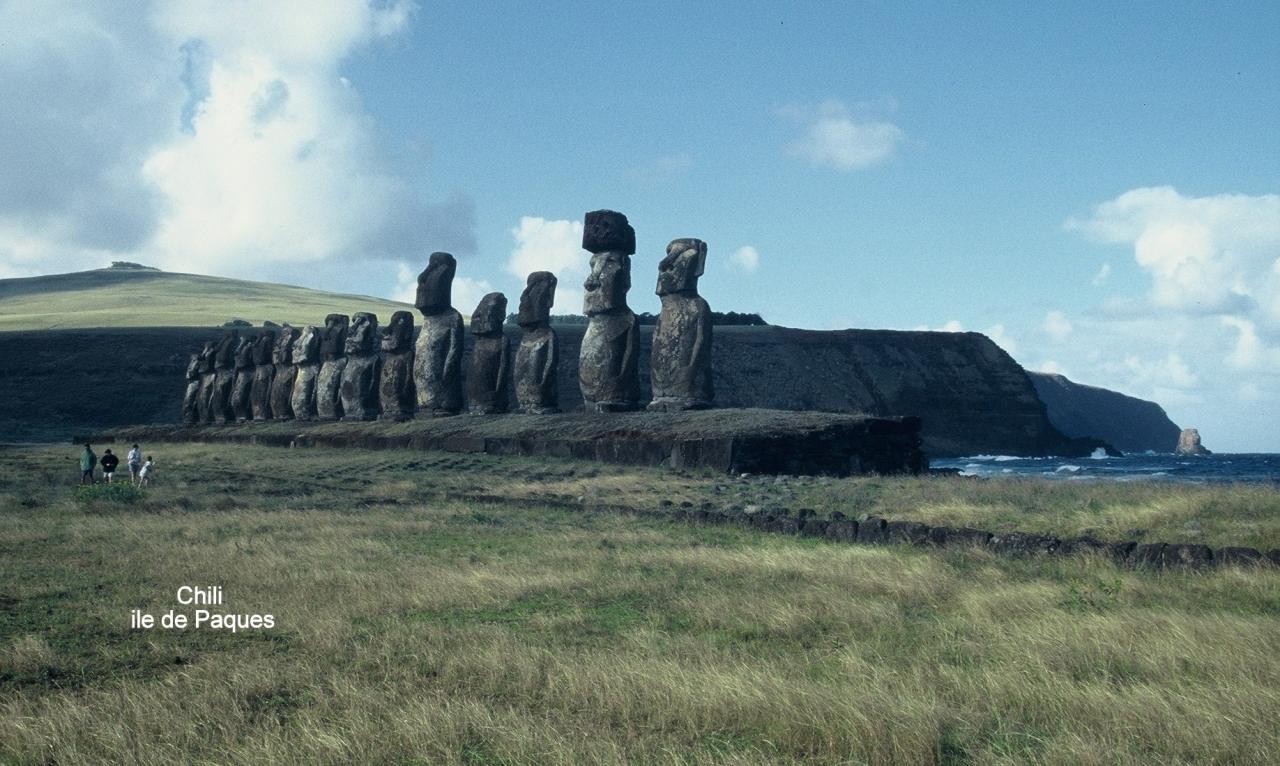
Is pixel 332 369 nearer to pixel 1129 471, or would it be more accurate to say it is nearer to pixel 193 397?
pixel 193 397

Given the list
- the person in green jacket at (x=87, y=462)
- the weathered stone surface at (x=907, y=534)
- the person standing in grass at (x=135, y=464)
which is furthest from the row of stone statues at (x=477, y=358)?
the weathered stone surface at (x=907, y=534)

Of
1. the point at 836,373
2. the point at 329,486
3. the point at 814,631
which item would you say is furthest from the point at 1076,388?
the point at 814,631

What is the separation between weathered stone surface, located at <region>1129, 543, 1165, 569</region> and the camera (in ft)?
28.1

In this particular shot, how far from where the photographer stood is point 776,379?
79.1 m

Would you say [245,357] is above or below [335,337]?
below

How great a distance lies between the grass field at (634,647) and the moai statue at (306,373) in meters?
23.8

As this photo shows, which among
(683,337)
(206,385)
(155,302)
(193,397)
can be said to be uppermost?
(155,302)

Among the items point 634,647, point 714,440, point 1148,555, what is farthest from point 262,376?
point 634,647

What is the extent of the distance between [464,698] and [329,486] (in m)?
13.7

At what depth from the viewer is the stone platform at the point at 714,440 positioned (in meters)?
18.7

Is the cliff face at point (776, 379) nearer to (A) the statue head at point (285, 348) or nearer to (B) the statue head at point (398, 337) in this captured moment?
(A) the statue head at point (285, 348)

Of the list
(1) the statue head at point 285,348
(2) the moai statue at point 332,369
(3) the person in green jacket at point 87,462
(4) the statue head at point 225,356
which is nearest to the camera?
(3) the person in green jacket at point 87,462

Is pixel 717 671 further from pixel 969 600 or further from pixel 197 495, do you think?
pixel 197 495

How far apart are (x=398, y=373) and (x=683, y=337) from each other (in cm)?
1038
